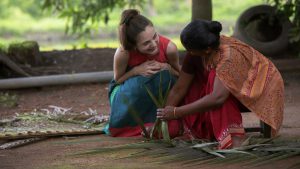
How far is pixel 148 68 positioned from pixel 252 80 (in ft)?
2.75

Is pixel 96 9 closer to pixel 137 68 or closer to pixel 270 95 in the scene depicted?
pixel 137 68

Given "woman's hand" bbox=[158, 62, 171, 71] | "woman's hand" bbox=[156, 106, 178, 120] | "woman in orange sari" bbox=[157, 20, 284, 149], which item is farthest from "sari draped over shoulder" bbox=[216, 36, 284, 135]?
"woman's hand" bbox=[158, 62, 171, 71]

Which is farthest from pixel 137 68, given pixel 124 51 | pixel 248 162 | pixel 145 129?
pixel 248 162

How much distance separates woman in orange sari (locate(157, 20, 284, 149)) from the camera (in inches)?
163

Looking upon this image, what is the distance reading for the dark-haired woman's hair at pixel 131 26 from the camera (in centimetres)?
460

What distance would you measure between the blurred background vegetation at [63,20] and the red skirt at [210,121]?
1379 cm

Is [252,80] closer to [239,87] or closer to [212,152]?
[239,87]

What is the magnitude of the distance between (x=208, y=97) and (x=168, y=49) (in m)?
0.78

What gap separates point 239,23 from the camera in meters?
9.06

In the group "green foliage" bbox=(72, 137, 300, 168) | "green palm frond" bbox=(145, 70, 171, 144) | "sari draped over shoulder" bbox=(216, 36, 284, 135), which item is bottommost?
"green foliage" bbox=(72, 137, 300, 168)

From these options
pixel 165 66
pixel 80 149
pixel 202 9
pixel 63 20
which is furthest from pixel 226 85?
pixel 63 20

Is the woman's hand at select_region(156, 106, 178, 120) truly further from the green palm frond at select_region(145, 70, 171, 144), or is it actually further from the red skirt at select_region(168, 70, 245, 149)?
the red skirt at select_region(168, 70, 245, 149)

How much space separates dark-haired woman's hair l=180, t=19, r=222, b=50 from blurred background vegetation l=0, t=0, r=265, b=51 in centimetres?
Answer: 1417

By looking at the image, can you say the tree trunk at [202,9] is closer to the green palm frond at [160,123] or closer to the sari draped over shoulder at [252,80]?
the green palm frond at [160,123]
